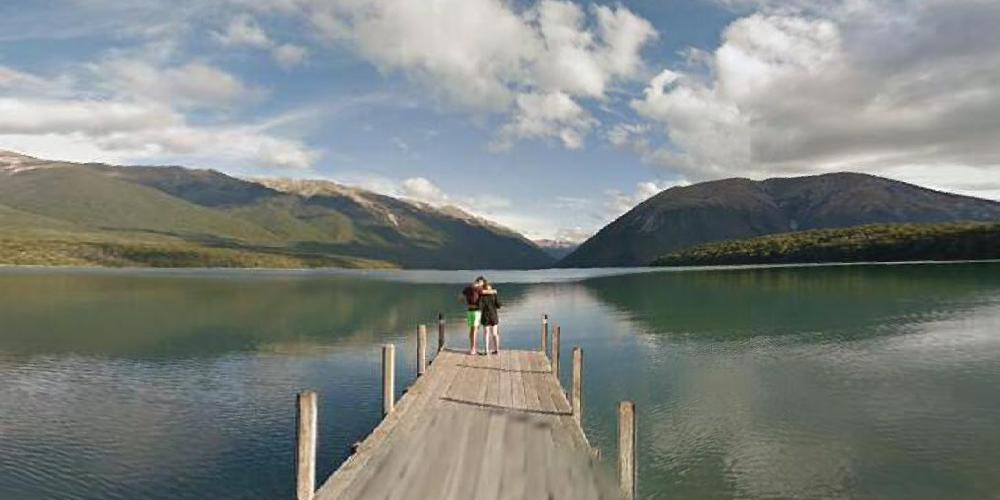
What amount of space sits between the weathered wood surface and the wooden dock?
0.02m

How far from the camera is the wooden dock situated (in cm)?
1312

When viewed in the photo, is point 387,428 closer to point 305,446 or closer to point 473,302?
point 305,446

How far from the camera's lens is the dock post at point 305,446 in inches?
491

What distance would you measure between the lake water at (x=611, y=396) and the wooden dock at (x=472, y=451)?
132 inches

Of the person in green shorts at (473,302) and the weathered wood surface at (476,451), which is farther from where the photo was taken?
the person in green shorts at (473,302)

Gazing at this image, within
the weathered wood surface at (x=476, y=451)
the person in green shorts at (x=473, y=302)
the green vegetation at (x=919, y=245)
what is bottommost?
the weathered wood surface at (x=476, y=451)

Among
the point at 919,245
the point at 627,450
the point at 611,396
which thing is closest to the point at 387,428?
the point at 627,450

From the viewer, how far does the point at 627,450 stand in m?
14.1

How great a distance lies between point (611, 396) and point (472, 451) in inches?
644

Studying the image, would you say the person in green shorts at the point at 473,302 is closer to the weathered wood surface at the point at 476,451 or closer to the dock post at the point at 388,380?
the weathered wood surface at the point at 476,451

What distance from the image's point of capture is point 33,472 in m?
19.8

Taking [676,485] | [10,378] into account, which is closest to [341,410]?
[676,485]

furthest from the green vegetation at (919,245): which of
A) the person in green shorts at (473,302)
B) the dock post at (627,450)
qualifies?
the dock post at (627,450)

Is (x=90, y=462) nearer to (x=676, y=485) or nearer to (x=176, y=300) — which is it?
(x=676, y=485)
